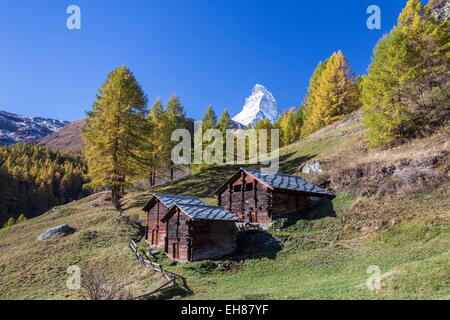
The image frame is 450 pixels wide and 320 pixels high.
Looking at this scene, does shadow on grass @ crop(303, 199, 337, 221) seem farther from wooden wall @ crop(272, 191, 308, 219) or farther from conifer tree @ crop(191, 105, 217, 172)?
conifer tree @ crop(191, 105, 217, 172)

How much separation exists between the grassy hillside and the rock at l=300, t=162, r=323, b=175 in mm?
1252

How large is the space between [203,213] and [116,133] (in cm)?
1659

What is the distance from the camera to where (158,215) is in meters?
30.3

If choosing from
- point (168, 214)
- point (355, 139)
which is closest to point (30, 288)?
point (168, 214)

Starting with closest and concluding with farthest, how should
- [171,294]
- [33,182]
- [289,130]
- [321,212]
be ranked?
[171,294], [321,212], [289,130], [33,182]

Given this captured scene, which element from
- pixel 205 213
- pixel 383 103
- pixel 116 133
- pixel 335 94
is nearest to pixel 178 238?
pixel 205 213

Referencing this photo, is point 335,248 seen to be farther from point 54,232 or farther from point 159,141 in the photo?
point 159,141

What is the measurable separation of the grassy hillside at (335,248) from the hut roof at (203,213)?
135 inches

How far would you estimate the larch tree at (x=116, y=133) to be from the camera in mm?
35625

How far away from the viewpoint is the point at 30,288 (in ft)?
69.1

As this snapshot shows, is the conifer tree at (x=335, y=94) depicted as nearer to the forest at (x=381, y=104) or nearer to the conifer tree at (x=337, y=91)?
the conifer tree at (x=337, y=91)

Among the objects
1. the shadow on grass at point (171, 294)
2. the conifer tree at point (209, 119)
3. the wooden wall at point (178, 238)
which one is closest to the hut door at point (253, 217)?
the wooden wall at point (178, 238)

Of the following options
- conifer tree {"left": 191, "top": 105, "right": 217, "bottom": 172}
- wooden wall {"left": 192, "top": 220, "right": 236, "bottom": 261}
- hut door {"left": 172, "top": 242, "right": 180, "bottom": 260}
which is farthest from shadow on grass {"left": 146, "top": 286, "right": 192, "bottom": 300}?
conifer tree {"left": 191, "top": 105, "right": 217, "bottom": 172}
